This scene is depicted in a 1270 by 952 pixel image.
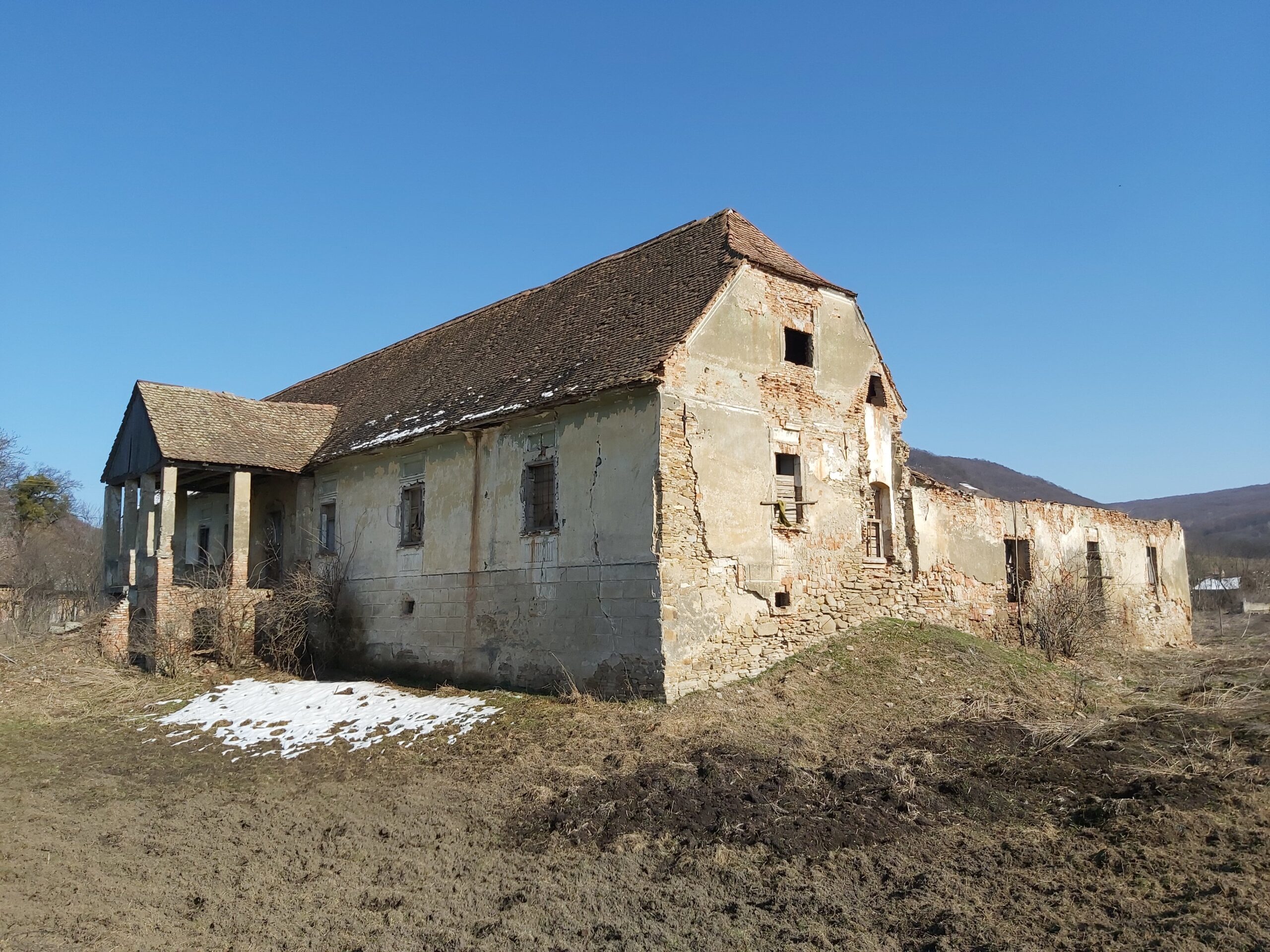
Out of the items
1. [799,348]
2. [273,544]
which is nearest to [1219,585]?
[799,348]

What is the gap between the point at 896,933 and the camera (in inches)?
245

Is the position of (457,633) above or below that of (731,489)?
below

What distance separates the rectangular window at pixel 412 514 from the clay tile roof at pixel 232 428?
3.85 metres

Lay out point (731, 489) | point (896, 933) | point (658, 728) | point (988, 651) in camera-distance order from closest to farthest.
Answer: point (896, 933)
point (658, 728)
point (731, 489)
point (988, 651)

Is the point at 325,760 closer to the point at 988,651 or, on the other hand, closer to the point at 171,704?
the point at 171,704

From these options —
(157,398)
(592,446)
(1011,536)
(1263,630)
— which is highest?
(157,398)

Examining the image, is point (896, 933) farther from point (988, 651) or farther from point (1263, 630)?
point (1263, 630)

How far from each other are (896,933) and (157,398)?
19.8m

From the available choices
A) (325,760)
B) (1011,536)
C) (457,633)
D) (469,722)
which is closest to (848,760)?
(469,722)

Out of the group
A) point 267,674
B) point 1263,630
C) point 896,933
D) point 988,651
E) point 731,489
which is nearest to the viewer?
point 896,933

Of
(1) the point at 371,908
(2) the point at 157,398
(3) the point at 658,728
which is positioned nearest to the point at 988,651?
(3) the point at 658,728

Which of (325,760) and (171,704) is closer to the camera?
(325,760)

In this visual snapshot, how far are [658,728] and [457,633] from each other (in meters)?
5.73

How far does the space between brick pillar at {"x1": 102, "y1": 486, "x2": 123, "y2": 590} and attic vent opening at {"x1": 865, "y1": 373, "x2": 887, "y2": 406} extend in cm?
1804
